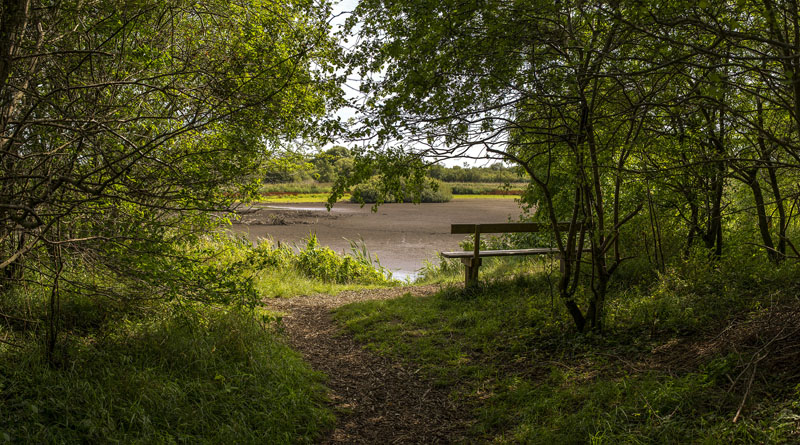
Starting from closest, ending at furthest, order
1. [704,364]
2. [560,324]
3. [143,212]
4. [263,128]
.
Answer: [704,364]
[263,128]
[143,212]
[560,324]

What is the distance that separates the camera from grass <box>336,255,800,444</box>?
2850 mm

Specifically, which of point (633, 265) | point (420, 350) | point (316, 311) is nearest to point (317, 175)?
point (316, 311)

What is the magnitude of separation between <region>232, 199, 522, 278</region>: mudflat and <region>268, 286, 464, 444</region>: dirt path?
516 centimetres

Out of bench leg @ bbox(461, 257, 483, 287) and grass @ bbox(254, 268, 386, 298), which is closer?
bench leg @ bbox(461, 257, 483, 287)

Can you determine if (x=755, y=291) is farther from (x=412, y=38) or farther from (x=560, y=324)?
(x=412, y=38)

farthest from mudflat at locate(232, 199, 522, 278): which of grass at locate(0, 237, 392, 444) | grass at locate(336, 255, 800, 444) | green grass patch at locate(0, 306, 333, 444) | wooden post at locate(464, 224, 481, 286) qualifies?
green grass patch at locate(0, 306, 333, 444)

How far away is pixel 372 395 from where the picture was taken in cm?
424

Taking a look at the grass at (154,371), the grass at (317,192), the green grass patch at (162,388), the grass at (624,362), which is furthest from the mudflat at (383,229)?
the green grass patch at (162,388)

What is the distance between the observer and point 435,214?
21.8m

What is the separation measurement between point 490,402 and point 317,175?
12.3 ft

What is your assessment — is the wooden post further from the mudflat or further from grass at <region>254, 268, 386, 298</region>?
the mudflat

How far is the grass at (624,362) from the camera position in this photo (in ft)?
9.35

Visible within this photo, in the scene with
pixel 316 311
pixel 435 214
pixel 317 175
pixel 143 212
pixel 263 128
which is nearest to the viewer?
pixel 263 128

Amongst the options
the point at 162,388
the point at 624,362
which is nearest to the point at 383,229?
the point at 624,362
